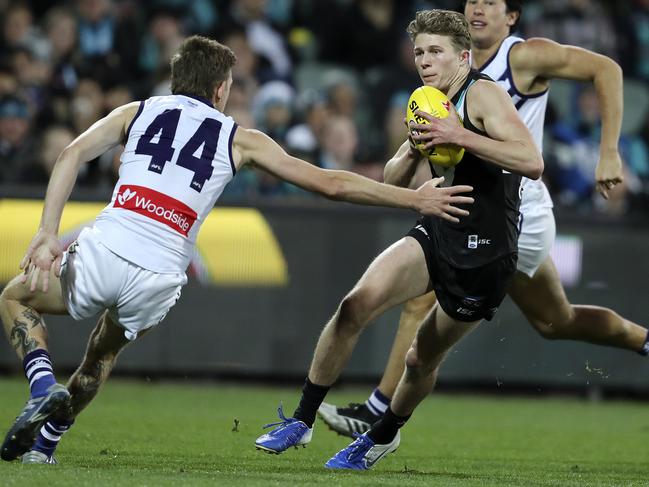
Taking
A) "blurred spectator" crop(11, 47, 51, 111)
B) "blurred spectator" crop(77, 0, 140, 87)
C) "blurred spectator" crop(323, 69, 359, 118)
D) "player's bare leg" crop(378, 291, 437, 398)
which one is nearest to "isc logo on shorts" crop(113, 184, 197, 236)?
"player's bare leg" crop(378, 291, 437, 398)

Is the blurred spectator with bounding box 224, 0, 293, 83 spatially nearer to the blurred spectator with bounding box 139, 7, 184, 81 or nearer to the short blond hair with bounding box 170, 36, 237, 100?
the blurred spectator with bounding box 139, 7, 184, 81

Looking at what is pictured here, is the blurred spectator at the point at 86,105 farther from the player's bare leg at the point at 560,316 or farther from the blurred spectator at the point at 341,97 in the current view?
the player's bare leg at the point at 560,316

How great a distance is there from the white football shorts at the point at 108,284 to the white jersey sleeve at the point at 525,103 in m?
2.44

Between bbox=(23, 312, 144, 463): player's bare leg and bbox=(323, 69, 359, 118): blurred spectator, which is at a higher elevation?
bbox=(323, 69, 359, 118): blurred spectator

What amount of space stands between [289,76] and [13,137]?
3.54 m

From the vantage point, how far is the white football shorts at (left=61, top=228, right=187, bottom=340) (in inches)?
234

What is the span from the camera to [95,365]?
638 centimetres

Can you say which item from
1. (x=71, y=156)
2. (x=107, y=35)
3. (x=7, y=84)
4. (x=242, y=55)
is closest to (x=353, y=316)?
(x=71, y=156)

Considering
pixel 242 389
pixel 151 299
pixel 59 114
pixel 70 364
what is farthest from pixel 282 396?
pixel 151 299

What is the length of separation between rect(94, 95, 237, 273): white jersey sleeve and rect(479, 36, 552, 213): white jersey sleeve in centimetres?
Result: 199

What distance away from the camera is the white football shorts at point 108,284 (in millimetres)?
5945

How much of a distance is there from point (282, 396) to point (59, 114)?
12.6 feet

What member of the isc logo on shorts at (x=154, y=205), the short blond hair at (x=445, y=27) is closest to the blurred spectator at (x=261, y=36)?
the short blond hair at (x=445, y=27)

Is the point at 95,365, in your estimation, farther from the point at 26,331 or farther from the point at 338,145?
the point at 338,145
